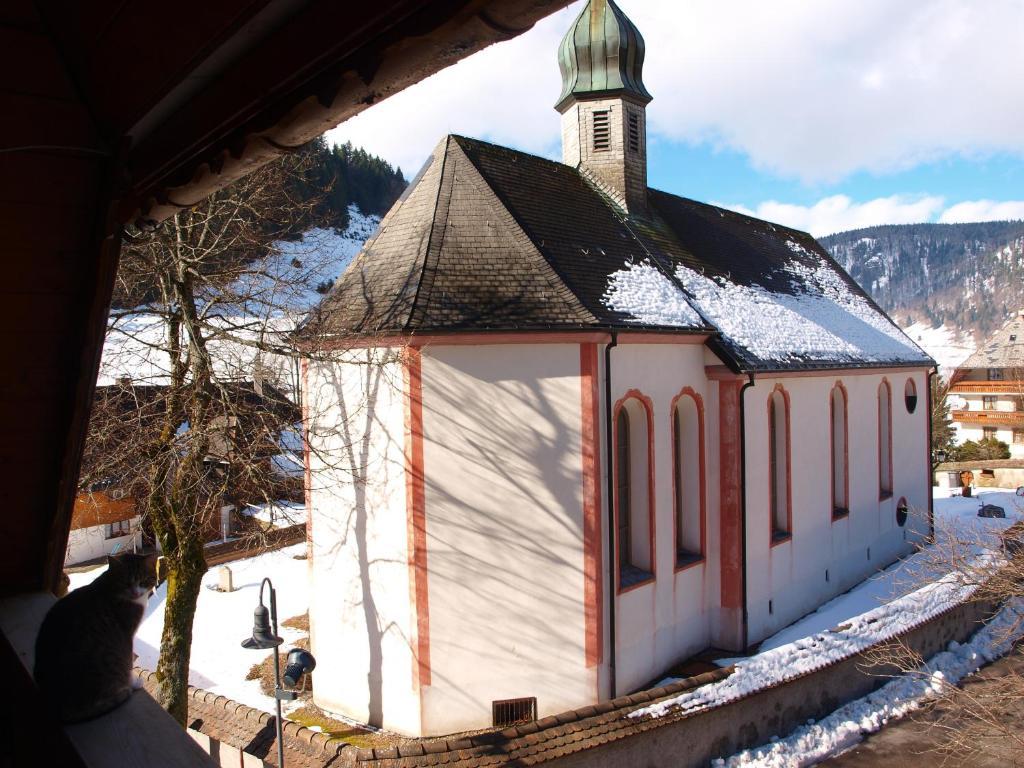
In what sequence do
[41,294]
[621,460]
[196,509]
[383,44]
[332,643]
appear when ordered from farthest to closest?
[621,460], [332,643], [196,509], [41,294], [383,44]

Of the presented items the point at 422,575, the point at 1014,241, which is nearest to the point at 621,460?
the point at 422,575

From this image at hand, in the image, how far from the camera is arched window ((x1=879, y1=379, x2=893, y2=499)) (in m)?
19.9

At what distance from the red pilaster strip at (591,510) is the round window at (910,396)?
14.2 m

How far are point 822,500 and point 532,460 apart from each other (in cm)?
868

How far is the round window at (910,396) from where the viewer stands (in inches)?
827

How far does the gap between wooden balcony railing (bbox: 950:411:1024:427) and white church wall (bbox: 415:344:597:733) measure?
3929cm

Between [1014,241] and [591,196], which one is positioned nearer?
[591,196]

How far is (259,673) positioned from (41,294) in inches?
450

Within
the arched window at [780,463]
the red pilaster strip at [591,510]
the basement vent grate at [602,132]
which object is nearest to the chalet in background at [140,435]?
the red pilaster strip at [591,510]

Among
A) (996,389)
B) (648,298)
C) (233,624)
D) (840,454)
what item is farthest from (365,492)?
(996,389)

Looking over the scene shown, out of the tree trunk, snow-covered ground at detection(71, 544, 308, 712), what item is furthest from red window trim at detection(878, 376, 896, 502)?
the tree trunk

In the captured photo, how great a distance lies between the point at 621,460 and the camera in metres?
12.0

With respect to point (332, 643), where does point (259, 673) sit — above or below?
below

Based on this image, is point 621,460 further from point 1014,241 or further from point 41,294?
point 1014,241
